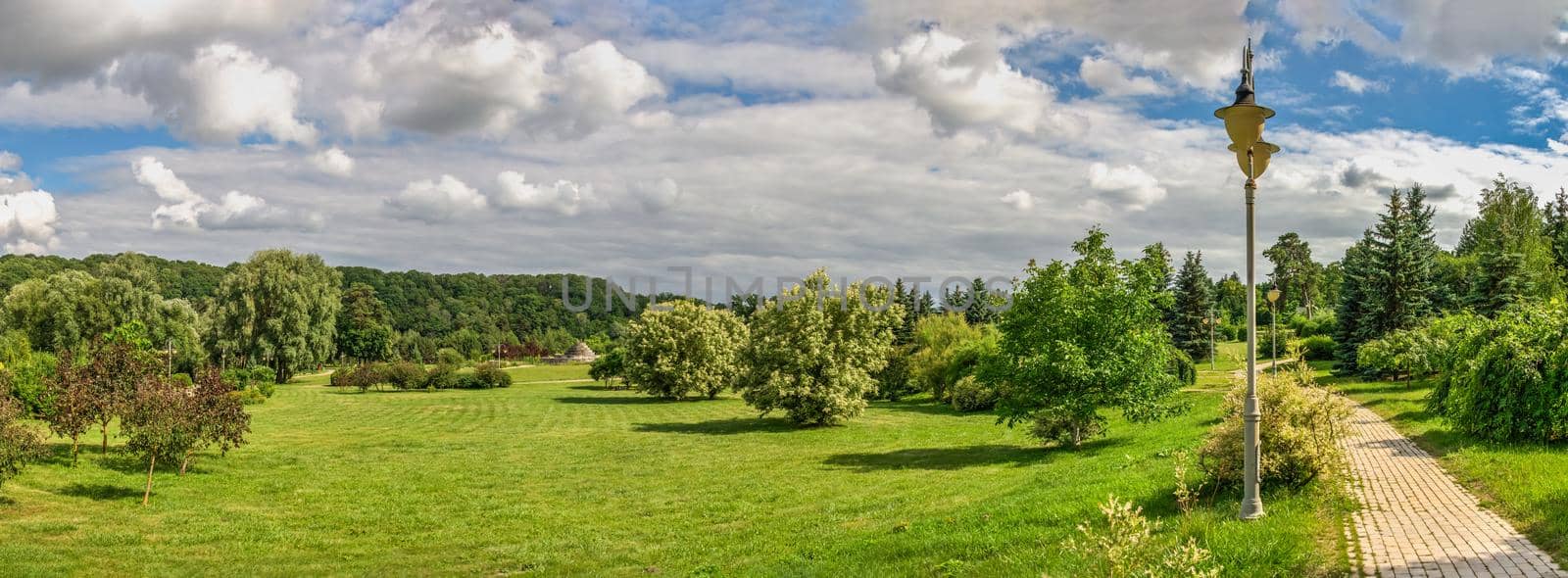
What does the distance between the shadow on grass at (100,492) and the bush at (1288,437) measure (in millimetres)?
21620

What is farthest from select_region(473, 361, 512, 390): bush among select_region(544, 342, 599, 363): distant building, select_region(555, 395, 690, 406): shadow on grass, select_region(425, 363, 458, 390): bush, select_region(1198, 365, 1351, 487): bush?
select_region(1198, 365, 1351, 487): bush

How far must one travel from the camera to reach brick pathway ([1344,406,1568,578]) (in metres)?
8.38

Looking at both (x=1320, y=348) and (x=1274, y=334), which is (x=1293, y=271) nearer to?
(x=1320, y=348)

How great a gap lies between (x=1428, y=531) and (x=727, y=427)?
2893cm

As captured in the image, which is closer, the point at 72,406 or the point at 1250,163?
the point at 1250,163

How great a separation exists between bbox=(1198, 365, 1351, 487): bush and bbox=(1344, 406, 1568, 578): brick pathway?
0.81m

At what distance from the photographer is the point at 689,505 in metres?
18.6

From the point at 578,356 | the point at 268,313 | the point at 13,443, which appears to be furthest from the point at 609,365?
the point at 578,356

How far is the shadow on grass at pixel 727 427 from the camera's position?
35.3 meters

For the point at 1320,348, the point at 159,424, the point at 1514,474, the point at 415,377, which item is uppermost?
the point at 1320,348

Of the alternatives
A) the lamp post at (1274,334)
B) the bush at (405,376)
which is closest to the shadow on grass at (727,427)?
the lamp post at (1274,334)

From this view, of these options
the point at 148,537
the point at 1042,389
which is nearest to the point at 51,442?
the point at 148,537

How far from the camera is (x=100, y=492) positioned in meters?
19.3

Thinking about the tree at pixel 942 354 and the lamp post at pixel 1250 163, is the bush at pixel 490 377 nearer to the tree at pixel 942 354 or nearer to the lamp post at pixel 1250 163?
the tree at pixel 942 354
